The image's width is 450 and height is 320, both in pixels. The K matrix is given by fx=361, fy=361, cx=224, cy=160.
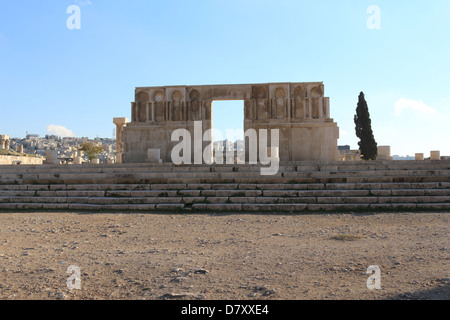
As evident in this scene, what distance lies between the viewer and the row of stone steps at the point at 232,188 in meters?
10.5

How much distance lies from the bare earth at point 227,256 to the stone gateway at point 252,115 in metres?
9.30

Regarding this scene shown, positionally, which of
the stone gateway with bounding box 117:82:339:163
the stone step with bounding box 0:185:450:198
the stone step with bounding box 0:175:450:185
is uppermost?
the stone gateway with bounding box 117:82:339:163

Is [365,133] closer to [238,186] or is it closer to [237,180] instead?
[237,180]

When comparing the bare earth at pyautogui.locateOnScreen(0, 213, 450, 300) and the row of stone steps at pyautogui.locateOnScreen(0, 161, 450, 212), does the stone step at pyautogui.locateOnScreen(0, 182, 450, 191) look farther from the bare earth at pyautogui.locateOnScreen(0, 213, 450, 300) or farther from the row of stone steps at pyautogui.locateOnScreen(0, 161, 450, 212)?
the bare earth at pyautogui.locateOnScreen(0, 213, 450, 300)

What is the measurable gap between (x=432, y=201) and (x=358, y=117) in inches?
908

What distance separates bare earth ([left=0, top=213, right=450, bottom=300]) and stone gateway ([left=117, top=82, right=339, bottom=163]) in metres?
9.30

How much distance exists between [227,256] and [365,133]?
28.5 m

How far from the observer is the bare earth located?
14.4 feet

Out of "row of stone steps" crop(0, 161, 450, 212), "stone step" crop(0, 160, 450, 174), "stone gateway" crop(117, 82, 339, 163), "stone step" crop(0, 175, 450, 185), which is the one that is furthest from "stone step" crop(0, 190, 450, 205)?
"stone gateway" crop(117, 82, 339, 163)

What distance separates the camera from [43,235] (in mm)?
7738

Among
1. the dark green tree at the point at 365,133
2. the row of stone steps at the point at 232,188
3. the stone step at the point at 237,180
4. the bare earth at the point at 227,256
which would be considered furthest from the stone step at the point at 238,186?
the dark green tree at the point at 365,133

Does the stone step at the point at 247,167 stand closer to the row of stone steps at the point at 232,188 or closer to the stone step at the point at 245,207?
the row of stone steps at the point at 232,188

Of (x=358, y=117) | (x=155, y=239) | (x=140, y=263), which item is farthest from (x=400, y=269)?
(x=358, y=117)
